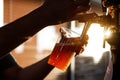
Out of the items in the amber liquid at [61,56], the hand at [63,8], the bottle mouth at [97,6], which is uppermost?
the hand at [63,8]

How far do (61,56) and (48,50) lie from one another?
1913mm

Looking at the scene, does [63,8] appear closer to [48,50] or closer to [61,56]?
[61,56]

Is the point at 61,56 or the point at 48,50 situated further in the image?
the point at 48,50

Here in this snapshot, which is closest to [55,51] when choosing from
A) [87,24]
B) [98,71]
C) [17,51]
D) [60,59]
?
[60,59]

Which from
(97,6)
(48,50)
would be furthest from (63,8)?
(48,50)

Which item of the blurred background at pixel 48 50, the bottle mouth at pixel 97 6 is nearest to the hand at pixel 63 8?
the bottle mouth at pixel 97 6

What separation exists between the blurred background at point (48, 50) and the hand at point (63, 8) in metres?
1.78

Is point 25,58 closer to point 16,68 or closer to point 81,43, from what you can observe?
point 16,68

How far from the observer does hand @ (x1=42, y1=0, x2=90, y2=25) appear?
705 mm

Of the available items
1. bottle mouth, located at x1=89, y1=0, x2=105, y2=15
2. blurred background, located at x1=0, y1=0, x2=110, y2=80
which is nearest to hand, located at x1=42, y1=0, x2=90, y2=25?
bottle mouth, located at x1=89, y1=0, x2=105, y2=15

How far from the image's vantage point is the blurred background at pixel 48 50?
2.62 m

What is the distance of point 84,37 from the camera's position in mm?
835

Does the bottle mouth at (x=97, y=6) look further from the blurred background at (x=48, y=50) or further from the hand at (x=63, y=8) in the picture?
the blurred background at (x=48, y=50)

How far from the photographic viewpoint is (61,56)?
33.5 inches
